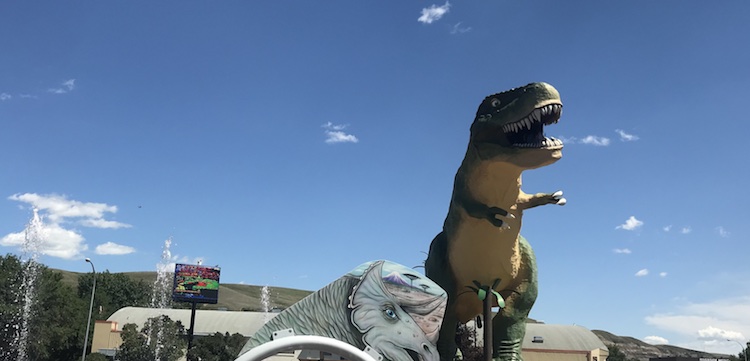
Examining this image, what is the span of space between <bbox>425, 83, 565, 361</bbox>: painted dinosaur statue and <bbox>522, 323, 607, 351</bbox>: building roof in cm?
3774

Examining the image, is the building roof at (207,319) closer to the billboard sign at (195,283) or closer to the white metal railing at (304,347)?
the billboard sign at (195,283)

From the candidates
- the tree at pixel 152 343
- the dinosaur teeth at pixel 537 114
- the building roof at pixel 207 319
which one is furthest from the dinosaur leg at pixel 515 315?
the building roof at pixel 207 319

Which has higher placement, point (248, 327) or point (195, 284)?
point (195, 284)

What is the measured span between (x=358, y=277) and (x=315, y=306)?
18.1 inches

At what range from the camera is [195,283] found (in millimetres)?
35062

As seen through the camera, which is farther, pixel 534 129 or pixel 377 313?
pixel 534 129

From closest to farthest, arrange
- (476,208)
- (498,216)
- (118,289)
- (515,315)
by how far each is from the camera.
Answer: (498,216), (476,208), (515,315), (118,289)

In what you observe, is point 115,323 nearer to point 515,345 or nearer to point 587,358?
point 587,358

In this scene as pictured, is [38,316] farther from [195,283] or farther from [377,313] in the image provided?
[377,313]

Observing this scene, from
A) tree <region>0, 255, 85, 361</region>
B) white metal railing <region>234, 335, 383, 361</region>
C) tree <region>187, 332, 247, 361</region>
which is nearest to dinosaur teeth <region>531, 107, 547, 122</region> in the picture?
white metal railing <region>234, 335, 383, 361</region>

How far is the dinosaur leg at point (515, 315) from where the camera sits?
36.1ft

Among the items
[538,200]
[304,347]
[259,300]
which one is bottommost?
[304,347]

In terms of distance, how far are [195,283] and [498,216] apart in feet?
94.2

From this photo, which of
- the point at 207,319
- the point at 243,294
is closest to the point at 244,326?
the point at 207,319
